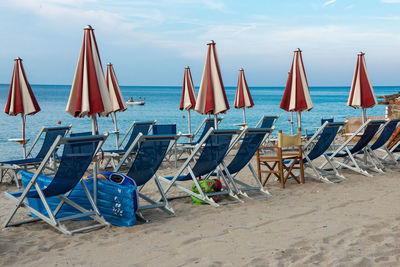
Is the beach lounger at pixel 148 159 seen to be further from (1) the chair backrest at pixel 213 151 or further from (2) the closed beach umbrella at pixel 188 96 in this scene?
(2) the closed beach umbrella at pixel 188 96

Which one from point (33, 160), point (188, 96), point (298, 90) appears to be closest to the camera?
point (33, 160)

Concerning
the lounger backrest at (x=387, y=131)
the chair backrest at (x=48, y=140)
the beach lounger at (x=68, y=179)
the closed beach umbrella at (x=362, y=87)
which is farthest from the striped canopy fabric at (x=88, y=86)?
the closed beach umbrella at (x=362, y=87)

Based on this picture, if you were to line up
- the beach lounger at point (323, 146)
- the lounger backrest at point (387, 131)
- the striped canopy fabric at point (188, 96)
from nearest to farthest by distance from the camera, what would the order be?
the beach lounger at point (323, 146) < the lounger backrest at point (387, 131) < the striped canopy fabric at point (188, 96)

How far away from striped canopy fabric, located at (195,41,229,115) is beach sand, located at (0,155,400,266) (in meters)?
1.66

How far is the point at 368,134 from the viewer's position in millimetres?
6496

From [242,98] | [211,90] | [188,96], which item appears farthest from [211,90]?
[242,98]

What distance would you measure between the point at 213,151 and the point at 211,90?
4.93ft

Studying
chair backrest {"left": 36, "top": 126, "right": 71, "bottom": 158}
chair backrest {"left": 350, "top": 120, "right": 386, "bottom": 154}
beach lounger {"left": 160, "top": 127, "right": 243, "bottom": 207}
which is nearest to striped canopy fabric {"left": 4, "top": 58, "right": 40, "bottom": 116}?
chair backrest {"left": 36, "top": 126, "right": 71, "bottom": 158}

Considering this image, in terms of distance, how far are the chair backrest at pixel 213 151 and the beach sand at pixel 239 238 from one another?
0.46m

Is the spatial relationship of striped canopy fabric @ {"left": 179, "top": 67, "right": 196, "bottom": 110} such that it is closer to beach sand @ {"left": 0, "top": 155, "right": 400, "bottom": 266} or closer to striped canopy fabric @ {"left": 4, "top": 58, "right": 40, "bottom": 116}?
striped canopy fabric @ {"left": 4, "top": 58, "right": 40, "bottom": 116}

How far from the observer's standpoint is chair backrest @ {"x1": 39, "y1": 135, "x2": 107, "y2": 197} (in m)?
3.74

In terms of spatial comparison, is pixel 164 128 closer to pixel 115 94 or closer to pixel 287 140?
pixel 115 94

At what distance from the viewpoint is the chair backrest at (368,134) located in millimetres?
6422

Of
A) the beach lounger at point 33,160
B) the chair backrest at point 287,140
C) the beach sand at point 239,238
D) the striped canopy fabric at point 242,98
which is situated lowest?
the beach sand at point 239,238
